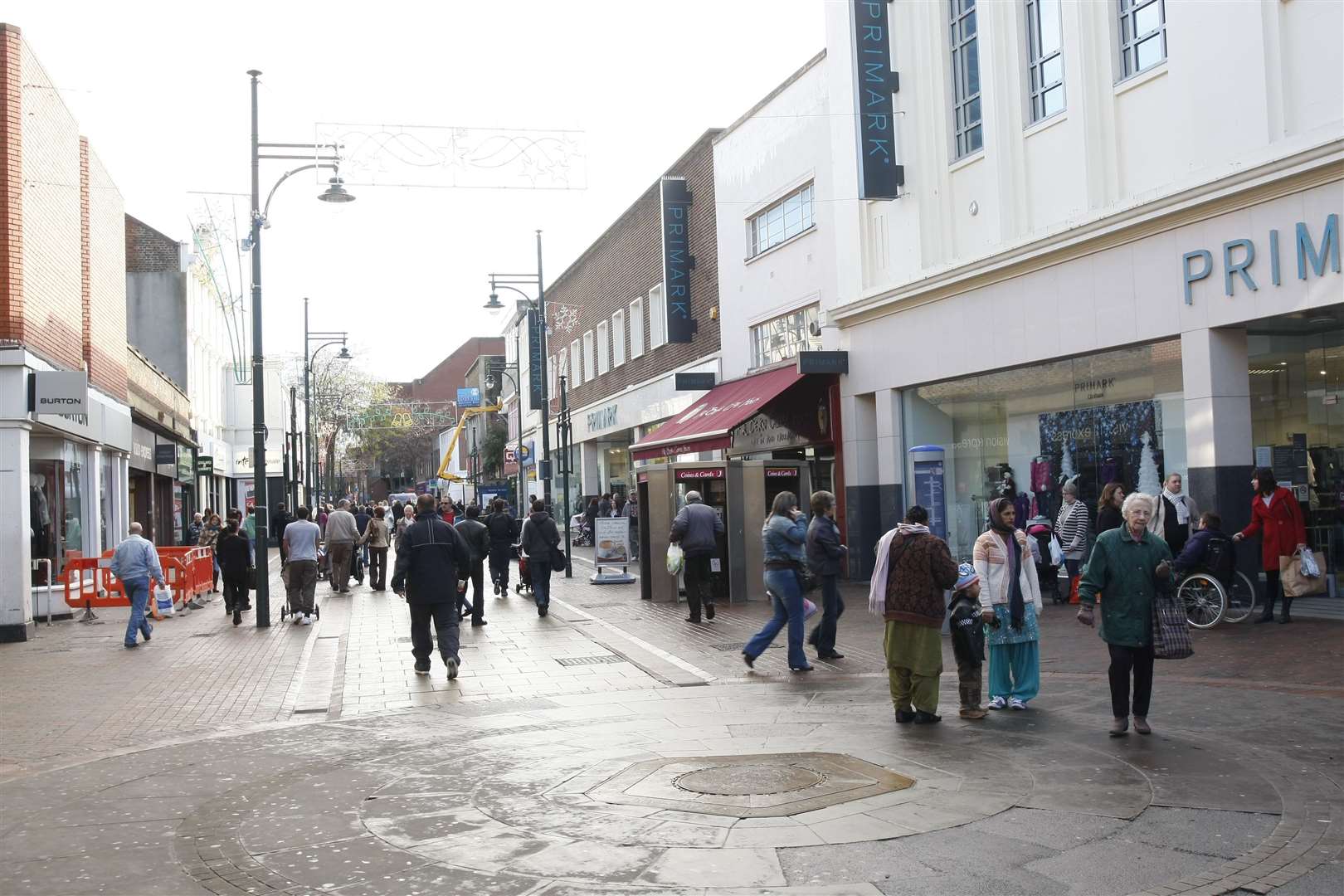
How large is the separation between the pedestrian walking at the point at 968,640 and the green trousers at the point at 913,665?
0.23m

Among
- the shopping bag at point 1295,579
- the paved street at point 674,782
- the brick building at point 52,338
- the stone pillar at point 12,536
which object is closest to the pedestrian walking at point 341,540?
the brick building at point 52,338

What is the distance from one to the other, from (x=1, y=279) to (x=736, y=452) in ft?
45.5

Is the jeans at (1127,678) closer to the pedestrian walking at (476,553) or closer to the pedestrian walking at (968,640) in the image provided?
the pedestrian walking at (968,640)

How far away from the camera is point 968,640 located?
29.3 feet

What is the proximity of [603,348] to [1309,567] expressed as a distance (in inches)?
1113

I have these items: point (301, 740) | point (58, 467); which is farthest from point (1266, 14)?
point (58, 467)

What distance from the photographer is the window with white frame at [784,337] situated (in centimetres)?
2327

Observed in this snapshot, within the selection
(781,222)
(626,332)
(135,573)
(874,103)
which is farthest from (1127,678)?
(626,332)

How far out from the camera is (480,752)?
8312 millimetres

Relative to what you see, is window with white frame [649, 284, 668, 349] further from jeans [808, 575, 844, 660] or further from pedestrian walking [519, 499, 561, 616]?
jeans [808, 575, 844, 660]

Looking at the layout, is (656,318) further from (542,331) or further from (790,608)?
(790,608)

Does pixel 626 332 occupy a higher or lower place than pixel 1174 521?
higher

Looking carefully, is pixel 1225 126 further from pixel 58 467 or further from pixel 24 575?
pixel 58 467

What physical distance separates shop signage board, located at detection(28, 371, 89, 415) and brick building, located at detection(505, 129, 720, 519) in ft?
Result: 45.9
